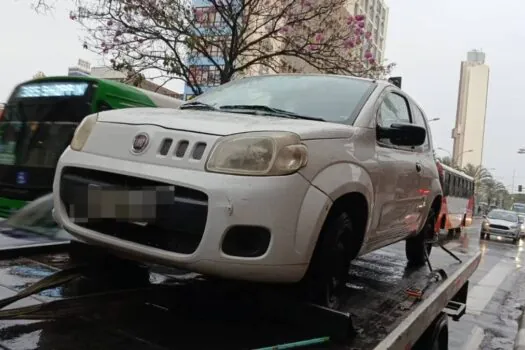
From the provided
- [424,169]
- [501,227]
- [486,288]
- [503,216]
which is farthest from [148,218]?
[503,216]

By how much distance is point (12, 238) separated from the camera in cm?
390

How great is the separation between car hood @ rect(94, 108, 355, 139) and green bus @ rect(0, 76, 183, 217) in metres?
4.18

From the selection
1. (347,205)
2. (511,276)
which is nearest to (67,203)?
(347,205)

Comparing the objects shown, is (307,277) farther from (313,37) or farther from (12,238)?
(313,37)

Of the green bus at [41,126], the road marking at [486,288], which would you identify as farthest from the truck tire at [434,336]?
the green bus at [41,126]

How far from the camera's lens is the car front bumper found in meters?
2.41

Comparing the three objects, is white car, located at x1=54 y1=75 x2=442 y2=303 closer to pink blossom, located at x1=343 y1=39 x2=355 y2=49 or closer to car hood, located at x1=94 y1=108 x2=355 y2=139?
car hood, located at x1=94 y1=108 x2=355 y2=139

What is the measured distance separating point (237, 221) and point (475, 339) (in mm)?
5183

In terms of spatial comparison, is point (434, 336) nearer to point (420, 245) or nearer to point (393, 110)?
point (420, 245)

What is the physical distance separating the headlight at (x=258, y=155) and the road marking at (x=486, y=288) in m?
6.40

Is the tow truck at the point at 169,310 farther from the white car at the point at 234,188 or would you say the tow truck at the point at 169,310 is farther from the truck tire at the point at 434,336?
the white car at the point at 234,188

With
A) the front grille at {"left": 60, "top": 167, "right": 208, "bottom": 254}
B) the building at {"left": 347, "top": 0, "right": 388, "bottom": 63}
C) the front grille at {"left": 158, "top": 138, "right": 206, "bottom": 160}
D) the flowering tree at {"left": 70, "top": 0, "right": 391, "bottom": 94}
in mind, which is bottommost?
the front grille at {"left": 60, "top": 167, "right": 208, "bottom": 254}

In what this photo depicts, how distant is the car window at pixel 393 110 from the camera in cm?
364

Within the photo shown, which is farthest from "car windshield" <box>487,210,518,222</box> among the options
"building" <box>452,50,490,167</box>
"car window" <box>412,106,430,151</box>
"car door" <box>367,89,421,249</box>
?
"building" <box>452,50,490,167</box>
